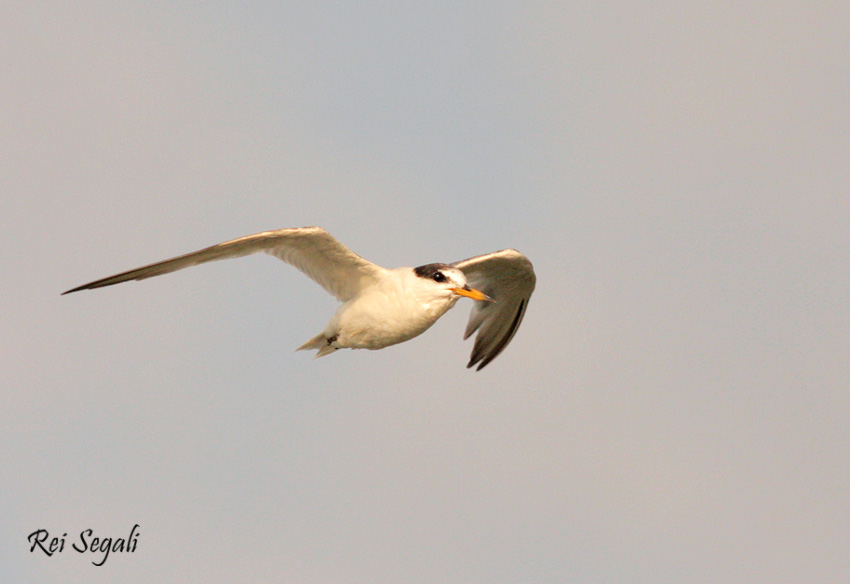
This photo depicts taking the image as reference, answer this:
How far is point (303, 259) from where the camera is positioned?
48.3ft

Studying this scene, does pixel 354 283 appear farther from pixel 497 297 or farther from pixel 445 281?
pixel 497 297

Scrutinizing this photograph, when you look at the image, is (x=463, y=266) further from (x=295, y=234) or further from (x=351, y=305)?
Answer: (x=295, y=234)

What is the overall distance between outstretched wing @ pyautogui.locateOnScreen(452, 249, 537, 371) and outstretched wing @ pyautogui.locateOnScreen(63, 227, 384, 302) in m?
2.51

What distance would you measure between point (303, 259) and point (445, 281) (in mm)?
2288

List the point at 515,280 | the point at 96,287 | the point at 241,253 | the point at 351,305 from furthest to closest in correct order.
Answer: the point at 515,280
the point at 351,305
the point at 241,253
the point at 96,287

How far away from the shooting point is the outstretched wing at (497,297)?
57.0 feet

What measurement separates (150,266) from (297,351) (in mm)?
3491

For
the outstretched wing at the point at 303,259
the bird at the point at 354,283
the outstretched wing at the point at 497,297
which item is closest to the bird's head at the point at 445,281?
the bird at the point at 354,283

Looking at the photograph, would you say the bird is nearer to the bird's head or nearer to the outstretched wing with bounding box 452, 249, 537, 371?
the bird's head

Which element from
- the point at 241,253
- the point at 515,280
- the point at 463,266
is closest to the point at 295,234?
the point at 241,253

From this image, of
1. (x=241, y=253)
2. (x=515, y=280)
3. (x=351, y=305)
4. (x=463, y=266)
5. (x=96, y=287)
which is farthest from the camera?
(x=515, y=280)

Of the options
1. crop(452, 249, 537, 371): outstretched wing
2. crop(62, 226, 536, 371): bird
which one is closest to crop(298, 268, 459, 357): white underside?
crop(62, 226, 536, 371): bird

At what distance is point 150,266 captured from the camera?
1286 cm

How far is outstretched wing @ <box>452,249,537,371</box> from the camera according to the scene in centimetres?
1736
